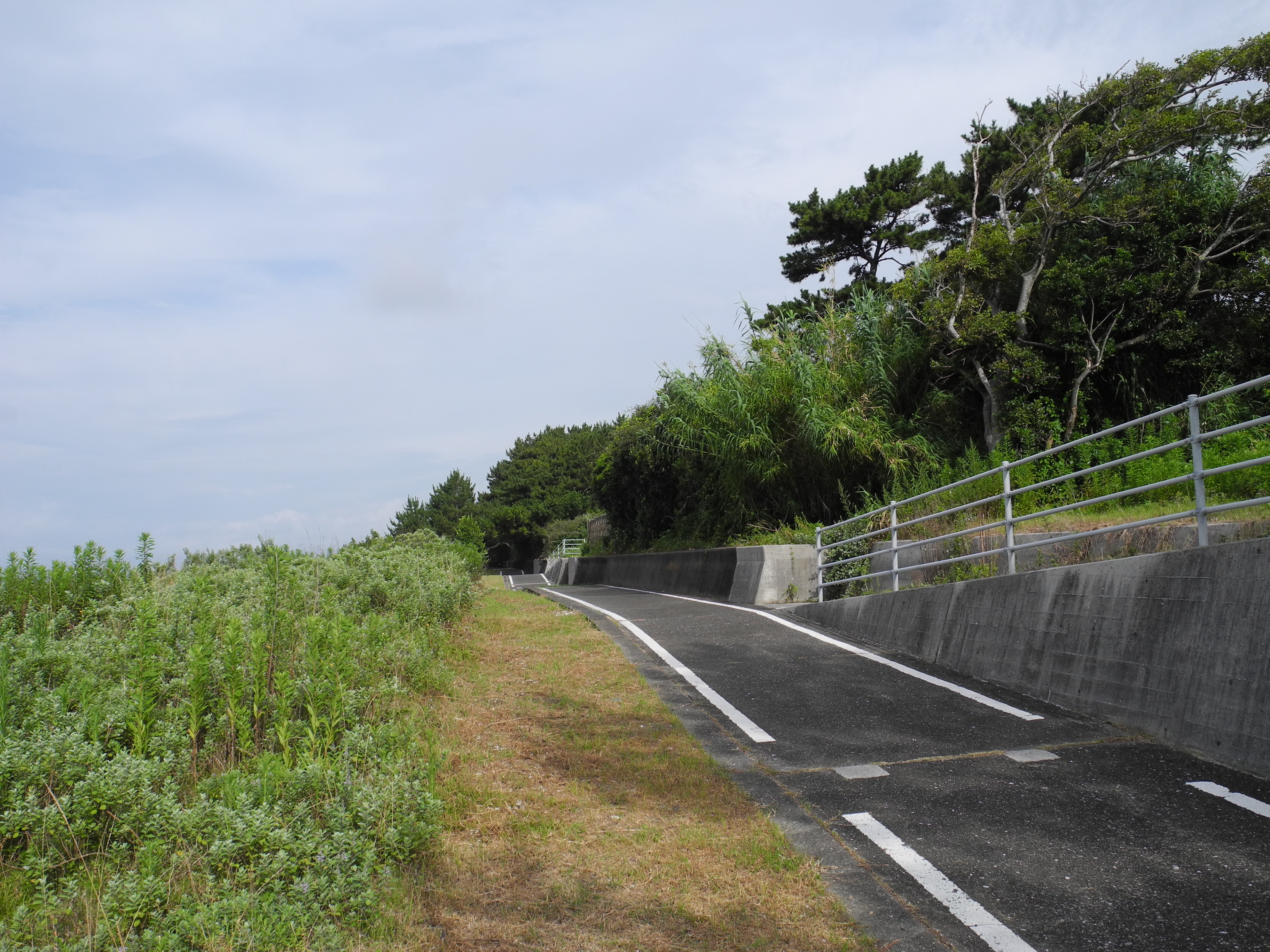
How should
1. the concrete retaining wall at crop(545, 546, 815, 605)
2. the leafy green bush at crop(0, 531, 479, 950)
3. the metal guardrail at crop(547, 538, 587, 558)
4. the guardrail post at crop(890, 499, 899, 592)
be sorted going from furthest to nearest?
the metal guardrail at crop(547, 538, 587, 558), the concrete retaining wall at crop(545, 546, 815, 605), the guardrail post at crop(890, 499, 899, 592), the leafy green bush at crop(0, 531, 479, 950)

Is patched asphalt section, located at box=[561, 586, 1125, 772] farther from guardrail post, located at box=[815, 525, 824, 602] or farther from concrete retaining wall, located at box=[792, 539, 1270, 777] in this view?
guardrail post, located at box=[815, 525, 824, 602]

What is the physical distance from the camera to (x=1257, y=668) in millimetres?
5367

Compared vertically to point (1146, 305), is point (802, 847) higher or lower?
lower

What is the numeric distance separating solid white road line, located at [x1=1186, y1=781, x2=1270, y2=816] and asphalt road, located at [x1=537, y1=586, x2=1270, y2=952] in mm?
12

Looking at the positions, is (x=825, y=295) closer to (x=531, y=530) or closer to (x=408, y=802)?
(x=408, y=802)

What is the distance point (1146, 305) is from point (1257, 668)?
10.2 meters

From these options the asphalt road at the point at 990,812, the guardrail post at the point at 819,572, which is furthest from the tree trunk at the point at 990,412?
the asphalt road at the point at 990,812

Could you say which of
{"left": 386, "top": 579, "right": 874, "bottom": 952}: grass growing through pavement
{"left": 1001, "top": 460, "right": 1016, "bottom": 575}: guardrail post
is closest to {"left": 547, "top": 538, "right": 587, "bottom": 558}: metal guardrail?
{"left": 1001, "top": 460, "right": 1016, "bottom": 575}: guardrail post

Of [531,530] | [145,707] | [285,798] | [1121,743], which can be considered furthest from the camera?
[531,530]

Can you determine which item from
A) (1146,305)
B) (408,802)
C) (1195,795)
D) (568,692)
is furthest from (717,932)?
(1146,305)

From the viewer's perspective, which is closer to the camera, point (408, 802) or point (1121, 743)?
point (408, 802)

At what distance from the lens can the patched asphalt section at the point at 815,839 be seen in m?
3.60

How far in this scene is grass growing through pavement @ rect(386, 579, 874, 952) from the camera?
3629 millimetres

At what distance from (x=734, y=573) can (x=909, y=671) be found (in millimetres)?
8717
